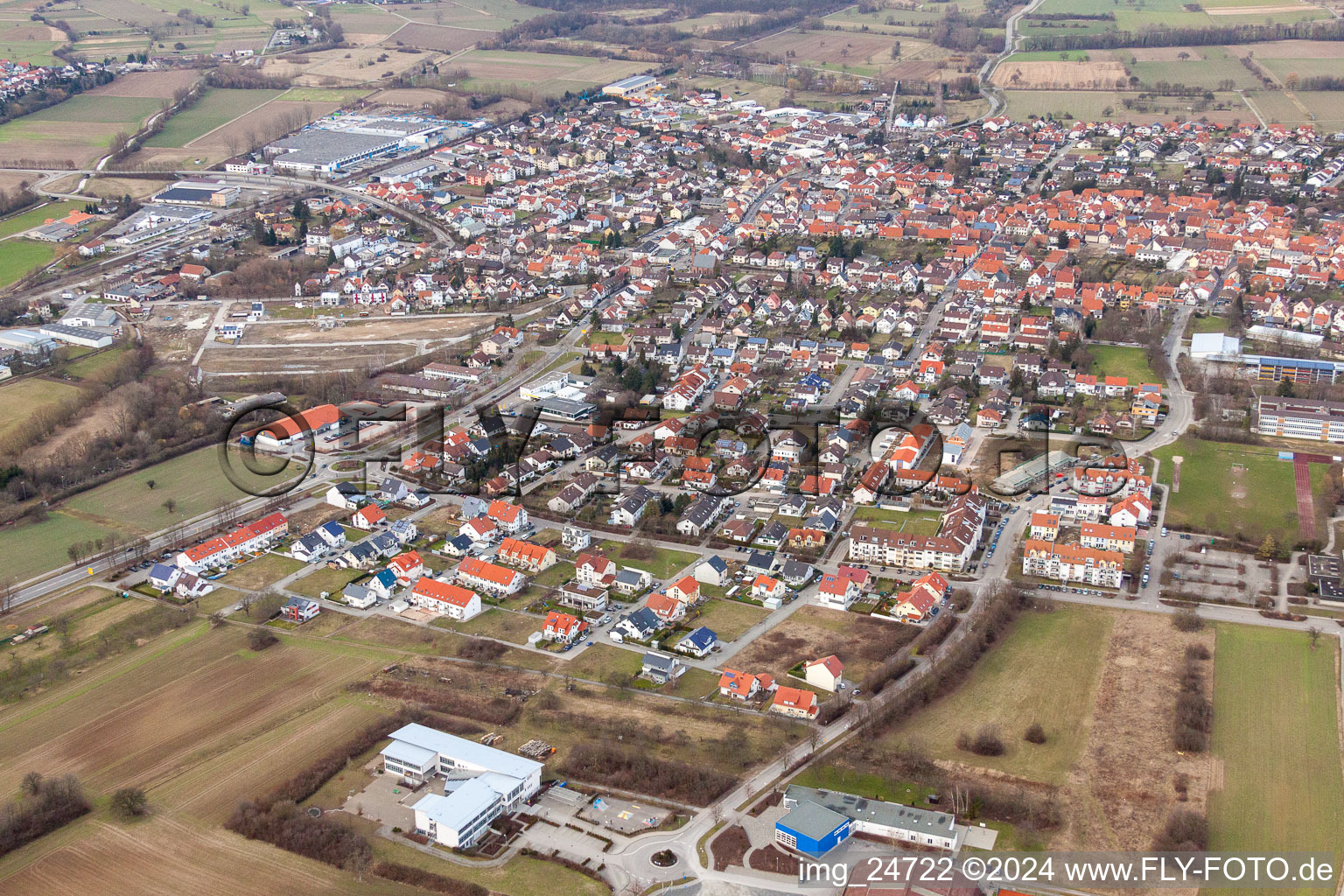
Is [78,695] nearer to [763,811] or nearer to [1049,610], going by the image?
[763,811]

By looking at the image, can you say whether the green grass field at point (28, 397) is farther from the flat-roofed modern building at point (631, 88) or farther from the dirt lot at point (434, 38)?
the dirt lot at point (434, 38)

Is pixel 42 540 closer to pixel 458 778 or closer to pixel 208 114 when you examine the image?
pixel 458 778

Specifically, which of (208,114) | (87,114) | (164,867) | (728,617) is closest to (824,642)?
(728,617)

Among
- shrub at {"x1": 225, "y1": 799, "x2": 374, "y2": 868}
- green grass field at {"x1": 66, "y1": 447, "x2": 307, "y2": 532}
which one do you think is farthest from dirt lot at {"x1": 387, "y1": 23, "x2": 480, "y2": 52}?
shrub at {"x1": 225, "y1": 799, "x2": 374, "y2": 868}

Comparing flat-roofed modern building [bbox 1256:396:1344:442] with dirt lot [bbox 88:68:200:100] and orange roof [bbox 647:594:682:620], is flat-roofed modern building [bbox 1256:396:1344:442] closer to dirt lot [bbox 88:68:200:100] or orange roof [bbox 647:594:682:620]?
orange roof [bbox 647:594:682:620]

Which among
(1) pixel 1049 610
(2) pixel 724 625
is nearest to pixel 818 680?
(2) pixel 724 625

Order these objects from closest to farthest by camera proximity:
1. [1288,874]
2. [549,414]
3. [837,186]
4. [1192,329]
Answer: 1. [1288,874]
2. [549,414]
3. [1192,329]
4. [837,186]
